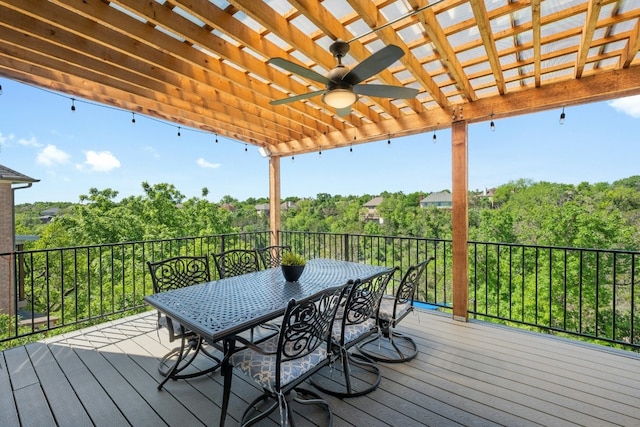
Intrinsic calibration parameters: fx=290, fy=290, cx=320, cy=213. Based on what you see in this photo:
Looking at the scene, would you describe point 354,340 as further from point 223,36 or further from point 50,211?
point 50,211

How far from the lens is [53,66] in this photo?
7.95 feet

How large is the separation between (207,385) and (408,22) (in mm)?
3039

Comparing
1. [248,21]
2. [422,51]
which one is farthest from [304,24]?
[422,51]

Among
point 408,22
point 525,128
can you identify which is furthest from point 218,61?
point 525,128

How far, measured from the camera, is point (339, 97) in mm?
2064

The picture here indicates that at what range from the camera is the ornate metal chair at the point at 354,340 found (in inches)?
78.0

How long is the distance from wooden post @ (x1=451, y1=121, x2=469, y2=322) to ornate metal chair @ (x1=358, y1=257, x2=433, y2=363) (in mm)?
1034

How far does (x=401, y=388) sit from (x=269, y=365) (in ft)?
3.61

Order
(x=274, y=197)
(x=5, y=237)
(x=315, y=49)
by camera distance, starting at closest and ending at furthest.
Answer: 1. (x=315, y=49)
2. (x=274, y=197)
3. (x=5, y=237)

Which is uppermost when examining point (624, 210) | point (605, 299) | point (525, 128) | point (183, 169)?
point (525, 128)

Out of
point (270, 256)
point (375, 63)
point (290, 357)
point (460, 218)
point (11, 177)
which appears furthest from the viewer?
point (11, 177)

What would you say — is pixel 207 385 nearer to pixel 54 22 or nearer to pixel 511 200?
pixel 54 22

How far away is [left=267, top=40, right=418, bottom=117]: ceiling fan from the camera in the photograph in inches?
69.6

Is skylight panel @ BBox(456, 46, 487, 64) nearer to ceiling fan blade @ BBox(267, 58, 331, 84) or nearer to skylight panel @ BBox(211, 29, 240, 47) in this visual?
ceiling fan blade @ BBox(267, 58, 331, 84)
